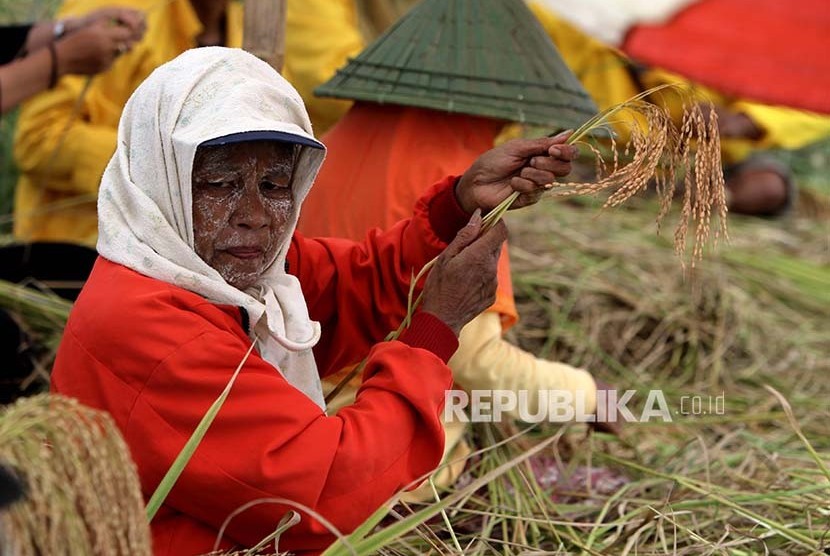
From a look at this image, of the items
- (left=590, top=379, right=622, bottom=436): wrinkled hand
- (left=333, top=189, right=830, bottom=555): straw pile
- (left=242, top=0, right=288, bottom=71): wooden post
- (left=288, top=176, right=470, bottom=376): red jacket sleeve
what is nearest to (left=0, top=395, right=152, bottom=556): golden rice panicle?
(left=333, top=189, right=830, bottom=555): straw pile

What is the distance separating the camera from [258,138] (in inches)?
75.4

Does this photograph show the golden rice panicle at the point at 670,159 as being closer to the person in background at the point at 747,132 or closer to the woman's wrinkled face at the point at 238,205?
the woman's wrinkled face at the point at 238,205

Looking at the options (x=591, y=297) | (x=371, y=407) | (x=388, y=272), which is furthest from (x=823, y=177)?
(x=371, y=407)

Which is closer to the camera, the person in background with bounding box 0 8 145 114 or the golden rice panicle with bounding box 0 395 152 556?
the golden rice panicle with bounding box 0 395 152 556

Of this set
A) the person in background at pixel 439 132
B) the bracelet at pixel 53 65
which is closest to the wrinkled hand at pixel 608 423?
the person in background at pixel 439 132

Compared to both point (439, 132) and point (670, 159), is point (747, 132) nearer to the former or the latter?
point (439, 132)

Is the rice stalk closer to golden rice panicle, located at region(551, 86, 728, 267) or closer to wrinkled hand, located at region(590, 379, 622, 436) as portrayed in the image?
golden rice panicle, located at region(551, 86, 728, 267)

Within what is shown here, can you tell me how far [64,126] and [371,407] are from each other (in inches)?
81.7

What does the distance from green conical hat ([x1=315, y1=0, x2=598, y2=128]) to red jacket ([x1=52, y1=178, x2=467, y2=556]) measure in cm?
76

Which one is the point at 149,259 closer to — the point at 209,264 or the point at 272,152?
the point at 209,264

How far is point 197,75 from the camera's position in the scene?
1.95 meters

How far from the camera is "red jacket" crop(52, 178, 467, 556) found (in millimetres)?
1824

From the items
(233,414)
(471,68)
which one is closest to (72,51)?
(471,68)

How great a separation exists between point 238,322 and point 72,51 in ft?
5.31
